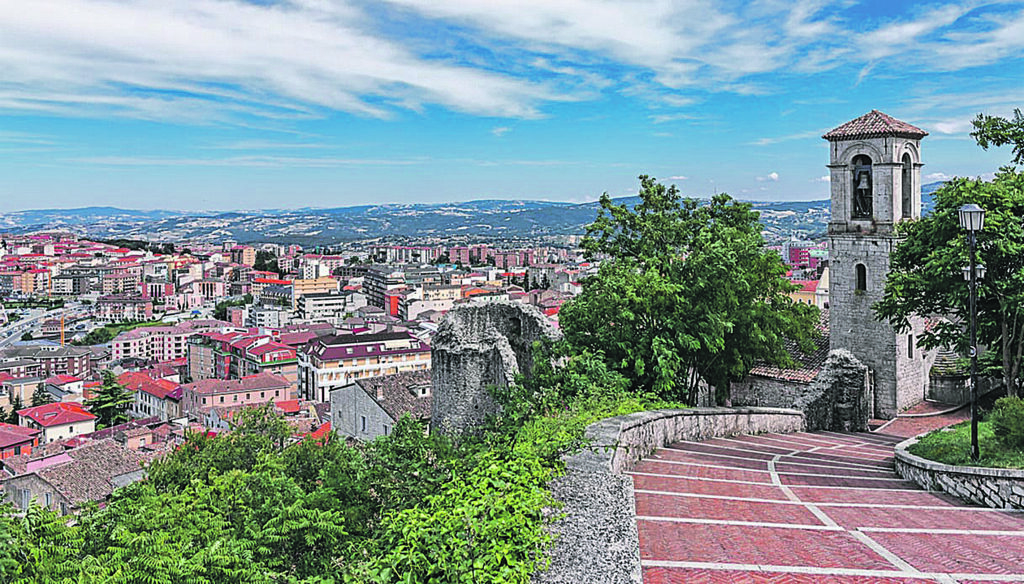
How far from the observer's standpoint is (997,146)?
584 inches

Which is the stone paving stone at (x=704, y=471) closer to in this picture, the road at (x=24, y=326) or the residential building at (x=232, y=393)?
the residential building at (x=232, y=393)

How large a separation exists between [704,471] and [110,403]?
77.0 metres

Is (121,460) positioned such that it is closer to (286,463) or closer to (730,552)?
(286,463)

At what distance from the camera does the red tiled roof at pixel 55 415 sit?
206 feet

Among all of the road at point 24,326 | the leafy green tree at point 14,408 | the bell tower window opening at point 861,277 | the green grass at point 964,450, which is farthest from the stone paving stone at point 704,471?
the road at point 24,326

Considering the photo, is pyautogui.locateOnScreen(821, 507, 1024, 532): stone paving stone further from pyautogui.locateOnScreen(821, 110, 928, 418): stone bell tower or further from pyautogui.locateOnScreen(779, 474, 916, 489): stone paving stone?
pyautogui.locateOnScreen(821, 110, 928, 418): stone bell tower

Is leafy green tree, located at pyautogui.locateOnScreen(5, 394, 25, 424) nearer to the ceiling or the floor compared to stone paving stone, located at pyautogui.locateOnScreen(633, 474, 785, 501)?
nearer to the floor

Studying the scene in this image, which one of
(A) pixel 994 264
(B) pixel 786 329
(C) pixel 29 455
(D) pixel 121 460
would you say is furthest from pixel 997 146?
(C) pixel 29 455

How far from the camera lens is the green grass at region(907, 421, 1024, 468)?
9203mm

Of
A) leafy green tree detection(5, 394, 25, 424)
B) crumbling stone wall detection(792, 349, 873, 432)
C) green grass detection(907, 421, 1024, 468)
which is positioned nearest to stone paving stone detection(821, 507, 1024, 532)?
green grass detection(907, 421, 1024, 468)

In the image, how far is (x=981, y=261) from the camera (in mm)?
12898

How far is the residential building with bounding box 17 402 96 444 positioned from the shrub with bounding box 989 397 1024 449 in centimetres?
6598

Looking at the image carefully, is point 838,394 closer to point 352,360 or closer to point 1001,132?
point 1001,132

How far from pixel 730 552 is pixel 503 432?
477 cm
